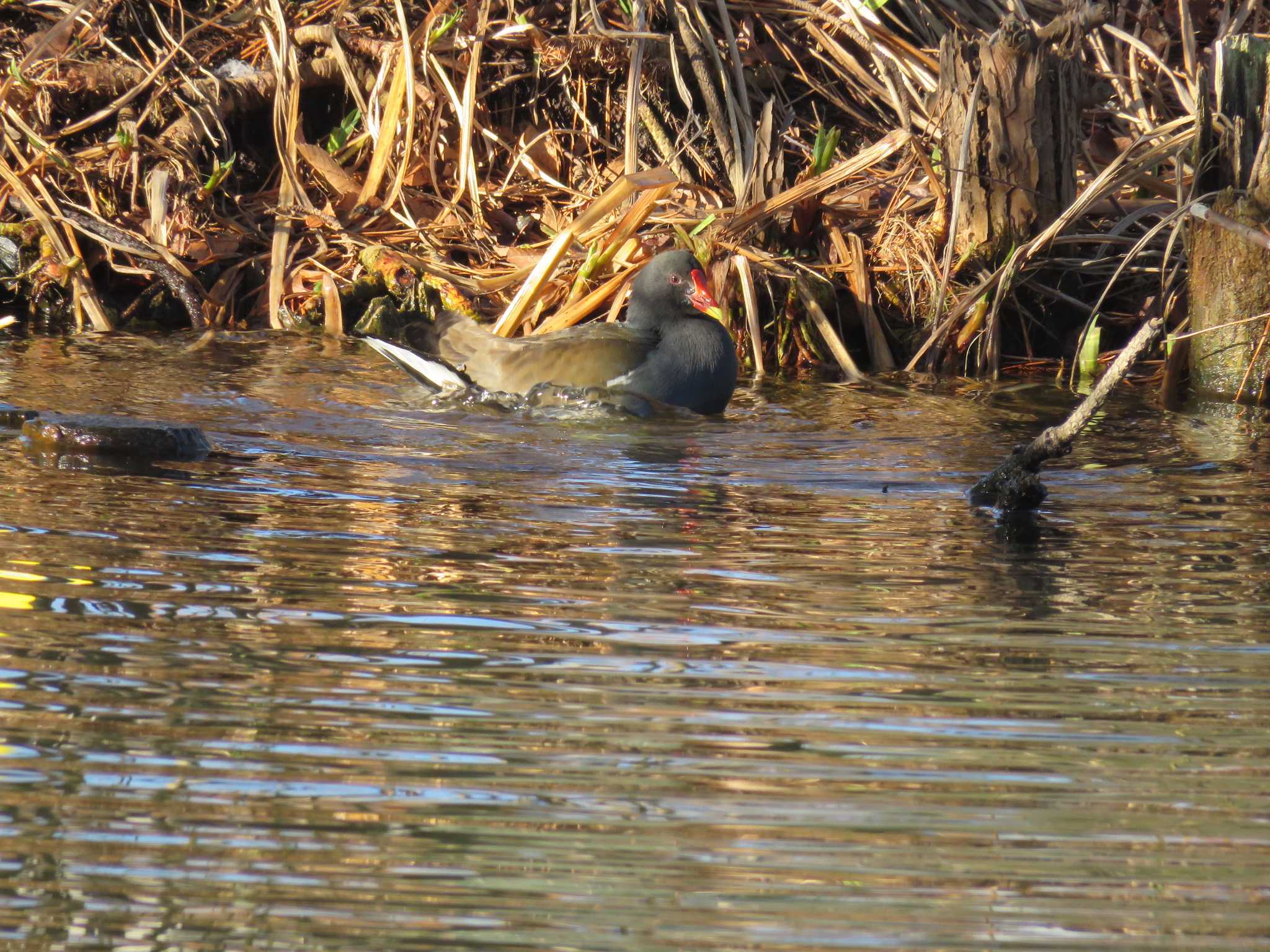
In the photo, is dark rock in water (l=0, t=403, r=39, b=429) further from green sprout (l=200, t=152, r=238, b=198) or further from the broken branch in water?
green sprout (l=200, t=152, r=238, b=198)

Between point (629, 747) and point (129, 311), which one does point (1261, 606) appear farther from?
point (129, 311)

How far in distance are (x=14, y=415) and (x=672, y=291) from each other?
2.89 metres

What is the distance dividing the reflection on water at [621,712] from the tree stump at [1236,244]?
2149 millimetres

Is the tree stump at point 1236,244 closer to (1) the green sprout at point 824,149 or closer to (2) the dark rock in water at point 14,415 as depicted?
(1) the green sprout at point 824,149

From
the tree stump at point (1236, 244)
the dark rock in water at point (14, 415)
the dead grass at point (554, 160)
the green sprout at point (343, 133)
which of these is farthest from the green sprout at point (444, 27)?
the tree stump at point (1236, 244)

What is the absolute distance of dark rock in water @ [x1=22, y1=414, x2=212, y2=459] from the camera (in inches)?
214

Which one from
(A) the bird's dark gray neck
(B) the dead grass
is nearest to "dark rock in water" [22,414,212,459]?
(A) the bird's dark gray neck

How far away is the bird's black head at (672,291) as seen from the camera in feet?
24.8

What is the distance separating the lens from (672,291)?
7.60 meters

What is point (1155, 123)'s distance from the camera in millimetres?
9180

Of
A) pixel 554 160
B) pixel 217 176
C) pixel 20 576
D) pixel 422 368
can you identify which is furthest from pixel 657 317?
pixel 20 576

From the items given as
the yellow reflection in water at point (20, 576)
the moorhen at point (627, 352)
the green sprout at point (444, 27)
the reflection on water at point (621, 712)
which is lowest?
the yellow reflection in water at point (20, 576)

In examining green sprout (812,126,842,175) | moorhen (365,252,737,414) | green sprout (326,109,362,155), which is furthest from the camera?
green sprout (326,109,362,155)

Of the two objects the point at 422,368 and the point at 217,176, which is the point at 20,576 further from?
the point at 217,176
